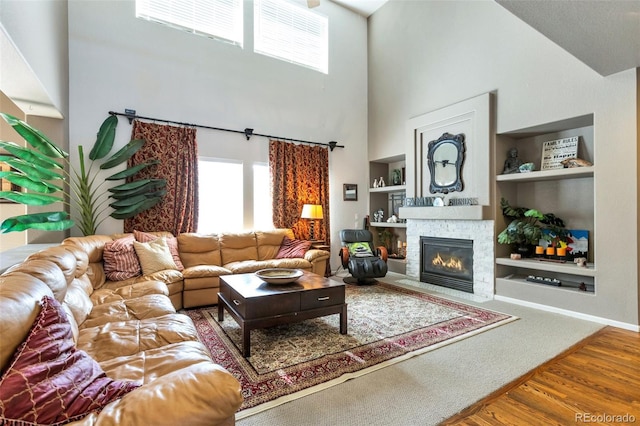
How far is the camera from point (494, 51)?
4406 millimetres

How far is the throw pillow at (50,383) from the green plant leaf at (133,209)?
3306 millimetres

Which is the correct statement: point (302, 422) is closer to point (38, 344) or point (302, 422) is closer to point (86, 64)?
point (38, 344)

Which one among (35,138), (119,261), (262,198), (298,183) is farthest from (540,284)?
(35,138)

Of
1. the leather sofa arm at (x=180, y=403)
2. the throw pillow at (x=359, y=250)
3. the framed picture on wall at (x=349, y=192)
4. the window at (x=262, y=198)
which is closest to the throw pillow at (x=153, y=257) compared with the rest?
the window at (x=262, y=198)

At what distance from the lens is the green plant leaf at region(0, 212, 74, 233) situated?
9.84 feet

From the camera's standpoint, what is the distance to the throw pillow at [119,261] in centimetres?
346

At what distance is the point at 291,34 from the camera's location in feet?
19.2

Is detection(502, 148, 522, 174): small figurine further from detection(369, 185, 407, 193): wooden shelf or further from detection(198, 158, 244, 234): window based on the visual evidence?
detection(198, 158, 244, 234): window

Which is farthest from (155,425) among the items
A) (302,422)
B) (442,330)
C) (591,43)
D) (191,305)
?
(591,43)

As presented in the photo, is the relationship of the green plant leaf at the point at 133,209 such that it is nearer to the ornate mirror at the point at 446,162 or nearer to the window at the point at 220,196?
the window at the point at 220,196

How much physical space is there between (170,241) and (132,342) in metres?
2.62

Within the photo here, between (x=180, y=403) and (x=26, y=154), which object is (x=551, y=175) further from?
(x=26, y=154)

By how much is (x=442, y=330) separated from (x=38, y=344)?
309 cm

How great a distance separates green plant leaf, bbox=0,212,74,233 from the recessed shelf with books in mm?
5560
